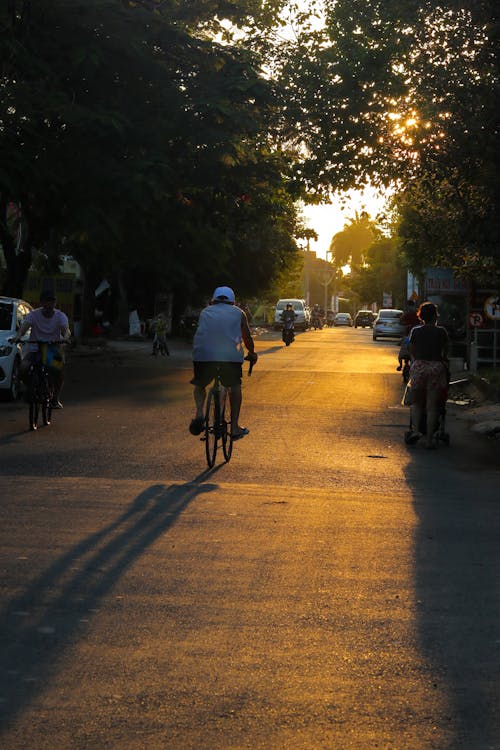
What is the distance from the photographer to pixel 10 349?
21.2m

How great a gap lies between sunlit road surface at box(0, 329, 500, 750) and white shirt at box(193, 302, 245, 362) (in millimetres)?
1142

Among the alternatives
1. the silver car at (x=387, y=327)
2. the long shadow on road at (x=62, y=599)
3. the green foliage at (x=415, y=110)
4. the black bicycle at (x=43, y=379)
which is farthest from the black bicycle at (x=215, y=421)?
the silver car at (x=387, y=327)

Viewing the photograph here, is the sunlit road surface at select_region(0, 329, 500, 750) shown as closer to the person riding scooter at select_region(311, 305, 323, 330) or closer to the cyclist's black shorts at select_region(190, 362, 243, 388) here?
the cyclist's black shorts at select_region(190, 362, 243, 388)

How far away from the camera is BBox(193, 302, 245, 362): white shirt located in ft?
43.8

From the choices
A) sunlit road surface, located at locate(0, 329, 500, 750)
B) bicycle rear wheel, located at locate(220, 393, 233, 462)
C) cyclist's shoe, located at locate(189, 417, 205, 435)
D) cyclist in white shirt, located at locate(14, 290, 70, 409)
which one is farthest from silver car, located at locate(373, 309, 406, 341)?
cyclist's shoe, located at locate(189, 417, 205, 435)

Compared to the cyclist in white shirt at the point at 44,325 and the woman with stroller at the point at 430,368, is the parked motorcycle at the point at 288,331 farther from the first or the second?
the woman with stroller at the point at 430,368

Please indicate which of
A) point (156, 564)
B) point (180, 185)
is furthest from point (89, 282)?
point (156, 564)

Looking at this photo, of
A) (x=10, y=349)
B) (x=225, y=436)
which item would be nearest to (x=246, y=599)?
(x=225, y=436)

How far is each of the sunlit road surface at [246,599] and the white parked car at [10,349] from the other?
19.9 ft

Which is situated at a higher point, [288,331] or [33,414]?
[33,414]

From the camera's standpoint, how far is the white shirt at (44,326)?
17.4 meters

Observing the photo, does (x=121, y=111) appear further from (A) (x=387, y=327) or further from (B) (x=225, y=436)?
(A) (x=387, y=327)

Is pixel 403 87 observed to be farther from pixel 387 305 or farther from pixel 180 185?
pixel 387 305

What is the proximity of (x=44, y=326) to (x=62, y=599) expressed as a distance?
10748mm
